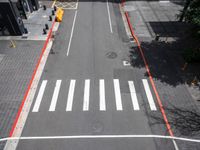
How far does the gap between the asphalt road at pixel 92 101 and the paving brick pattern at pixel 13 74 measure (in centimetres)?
174

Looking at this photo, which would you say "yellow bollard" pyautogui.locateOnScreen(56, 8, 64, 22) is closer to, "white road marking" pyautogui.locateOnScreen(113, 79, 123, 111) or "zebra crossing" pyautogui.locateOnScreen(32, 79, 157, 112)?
"zebra crossing" pyautogui.locateOnScreen(32, 79, 157, 112)

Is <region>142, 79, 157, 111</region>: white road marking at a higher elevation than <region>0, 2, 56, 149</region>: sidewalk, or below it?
below

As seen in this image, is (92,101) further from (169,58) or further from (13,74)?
(169,58)

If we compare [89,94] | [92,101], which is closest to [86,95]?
[89,94]

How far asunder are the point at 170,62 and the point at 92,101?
1129 centimetres

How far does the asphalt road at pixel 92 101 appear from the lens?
47.2 feet

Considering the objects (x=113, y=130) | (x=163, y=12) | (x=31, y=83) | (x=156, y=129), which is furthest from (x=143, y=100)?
(x=163, y=12)

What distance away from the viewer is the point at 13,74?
65.8 feet

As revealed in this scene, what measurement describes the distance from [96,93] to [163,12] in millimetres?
22197

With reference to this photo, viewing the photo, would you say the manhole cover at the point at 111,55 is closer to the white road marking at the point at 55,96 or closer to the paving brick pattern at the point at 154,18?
the paving brick pattern at the point at 154,18

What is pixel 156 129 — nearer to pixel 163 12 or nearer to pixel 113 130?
pixel 113 130

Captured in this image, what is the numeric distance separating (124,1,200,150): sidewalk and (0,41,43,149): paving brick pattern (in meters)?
12.8

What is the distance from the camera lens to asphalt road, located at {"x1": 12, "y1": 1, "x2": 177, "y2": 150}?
14383mm

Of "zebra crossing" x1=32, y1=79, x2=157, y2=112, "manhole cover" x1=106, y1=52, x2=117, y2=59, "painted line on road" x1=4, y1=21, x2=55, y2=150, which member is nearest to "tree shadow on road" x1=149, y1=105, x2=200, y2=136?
"zebra crossing" x1=32, y1=79, x2=157, y2=112
